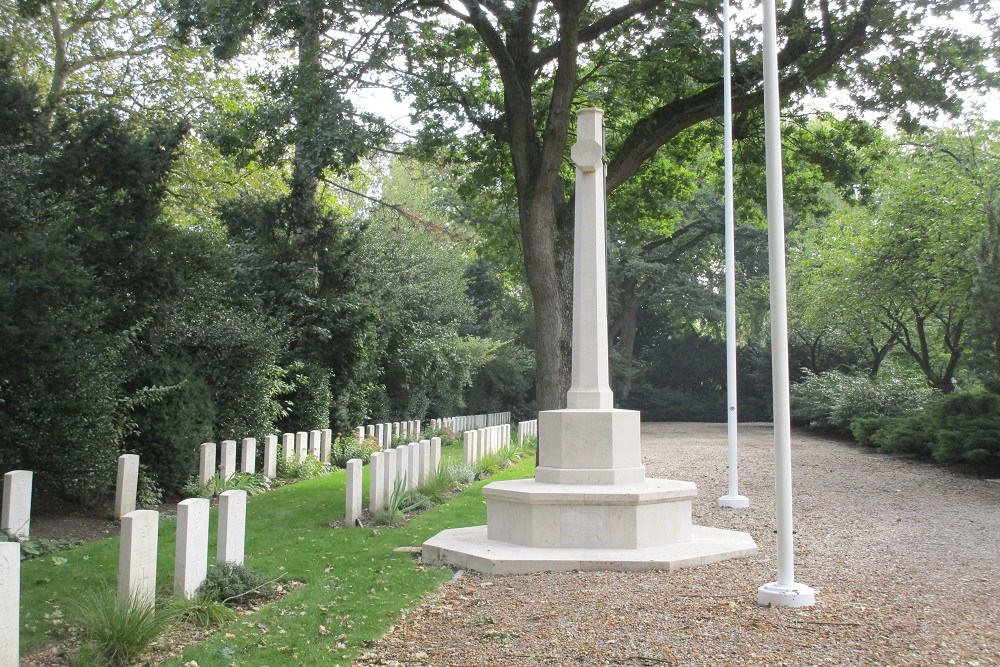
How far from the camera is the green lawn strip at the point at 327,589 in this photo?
16.7 ft

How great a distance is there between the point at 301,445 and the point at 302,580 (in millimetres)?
8269

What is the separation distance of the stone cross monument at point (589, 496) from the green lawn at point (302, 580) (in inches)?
31.3

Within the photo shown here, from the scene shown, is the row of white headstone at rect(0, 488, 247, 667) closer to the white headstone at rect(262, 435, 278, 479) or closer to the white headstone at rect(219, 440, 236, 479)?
the white headstone at rect(219, 440, 236, 479)

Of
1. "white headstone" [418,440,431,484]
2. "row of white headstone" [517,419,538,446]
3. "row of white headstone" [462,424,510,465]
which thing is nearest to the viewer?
"white headstone" [418,440,431,484]

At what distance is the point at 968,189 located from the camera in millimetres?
20281

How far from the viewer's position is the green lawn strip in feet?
16.7

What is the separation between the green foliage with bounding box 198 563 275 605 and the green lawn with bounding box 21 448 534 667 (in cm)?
25

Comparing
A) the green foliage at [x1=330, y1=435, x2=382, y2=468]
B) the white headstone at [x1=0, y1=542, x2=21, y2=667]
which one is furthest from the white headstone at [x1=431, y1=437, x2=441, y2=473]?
the white headstone at [x1=0, y1=542, x2=21, y2=667]

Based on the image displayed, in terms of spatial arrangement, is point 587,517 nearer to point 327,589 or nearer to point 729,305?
point 327,589

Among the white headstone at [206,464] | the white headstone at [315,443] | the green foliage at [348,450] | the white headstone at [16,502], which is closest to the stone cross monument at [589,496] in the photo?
the white headstone at [16,502]

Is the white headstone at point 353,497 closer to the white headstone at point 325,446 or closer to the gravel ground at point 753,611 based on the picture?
the gravel ground at point 753,611

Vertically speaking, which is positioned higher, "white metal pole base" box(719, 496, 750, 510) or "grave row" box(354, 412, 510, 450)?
"grave row" box(354, 412, 510, 450)

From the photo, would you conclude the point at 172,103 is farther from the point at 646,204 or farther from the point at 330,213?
the point at 646,204

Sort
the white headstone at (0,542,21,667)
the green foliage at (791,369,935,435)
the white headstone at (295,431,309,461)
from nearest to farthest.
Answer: the white headstone at (0,542,21,667), the white headstone at (295,431,309,461), the green foliage at (791,369,935,435)
